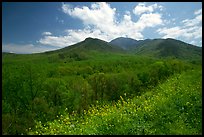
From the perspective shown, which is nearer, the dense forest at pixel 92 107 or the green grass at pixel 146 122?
the green grass at pixel 146 122

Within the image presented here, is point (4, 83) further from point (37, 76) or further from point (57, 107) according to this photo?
point (57, 107)

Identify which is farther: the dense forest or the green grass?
the dense forest

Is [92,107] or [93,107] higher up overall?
[93,107]

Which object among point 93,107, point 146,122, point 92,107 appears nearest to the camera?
point 146,122

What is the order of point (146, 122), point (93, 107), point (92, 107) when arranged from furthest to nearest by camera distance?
1. point (92, 107)
2. point (93, 107)
3. point (146, 122)

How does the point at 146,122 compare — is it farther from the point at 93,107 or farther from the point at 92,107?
the point at 92,107

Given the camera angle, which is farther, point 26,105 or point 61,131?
point 26,105

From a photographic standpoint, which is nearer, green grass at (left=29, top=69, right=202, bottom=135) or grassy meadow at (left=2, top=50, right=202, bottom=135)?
green grass at (left=29, top=69, right=202, bottom=135)

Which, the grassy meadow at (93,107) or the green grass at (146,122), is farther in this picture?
the grassy meadow at (93,107)

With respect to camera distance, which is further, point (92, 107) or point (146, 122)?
point (92, 107)

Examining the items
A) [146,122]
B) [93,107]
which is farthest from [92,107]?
[146,122]

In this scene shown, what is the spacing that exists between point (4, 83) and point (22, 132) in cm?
369

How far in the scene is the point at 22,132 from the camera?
11.8m

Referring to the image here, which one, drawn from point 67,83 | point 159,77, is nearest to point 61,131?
point 67,83
